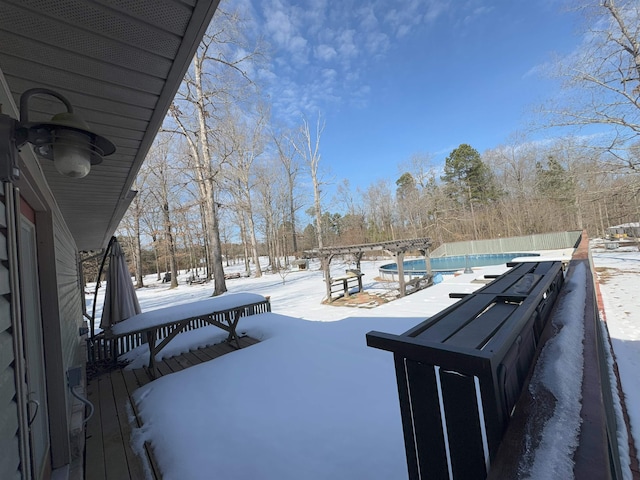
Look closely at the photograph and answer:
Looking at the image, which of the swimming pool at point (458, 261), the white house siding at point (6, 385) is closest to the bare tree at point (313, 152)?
the swimming pool at point (458, 261)

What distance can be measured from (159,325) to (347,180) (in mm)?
24834

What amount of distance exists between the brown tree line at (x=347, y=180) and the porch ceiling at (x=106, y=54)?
983 centimetres

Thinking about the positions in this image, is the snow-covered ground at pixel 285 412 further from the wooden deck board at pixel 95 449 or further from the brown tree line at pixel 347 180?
the brown tree line at pixel 347 180

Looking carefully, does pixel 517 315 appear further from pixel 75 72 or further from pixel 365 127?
pixel 365 127

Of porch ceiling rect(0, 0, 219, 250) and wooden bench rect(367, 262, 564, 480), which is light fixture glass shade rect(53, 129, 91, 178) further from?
wooden bench rect(367, 262, 564, 480)

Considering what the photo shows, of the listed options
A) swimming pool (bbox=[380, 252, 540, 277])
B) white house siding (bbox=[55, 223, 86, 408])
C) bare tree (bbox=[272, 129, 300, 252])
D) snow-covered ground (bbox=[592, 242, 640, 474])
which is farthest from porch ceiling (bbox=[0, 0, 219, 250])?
bare tree (bbox=[272, 129, 300, 252])

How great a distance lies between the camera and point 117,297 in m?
4.22

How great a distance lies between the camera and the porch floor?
7.24 ft

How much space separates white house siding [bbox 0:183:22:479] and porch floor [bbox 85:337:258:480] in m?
1.32

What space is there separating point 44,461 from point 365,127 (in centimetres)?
2308

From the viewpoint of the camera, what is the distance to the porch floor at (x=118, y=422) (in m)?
2.21

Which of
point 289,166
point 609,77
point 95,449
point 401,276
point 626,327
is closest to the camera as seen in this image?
point 95,449

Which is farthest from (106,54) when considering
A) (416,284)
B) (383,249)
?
(416,284)

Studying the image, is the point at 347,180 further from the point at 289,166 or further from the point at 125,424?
the point at 125,424
